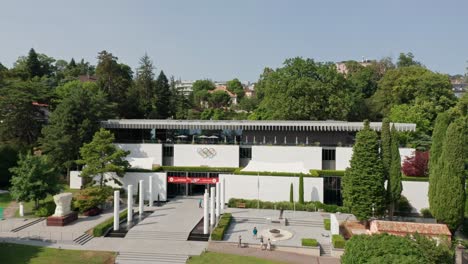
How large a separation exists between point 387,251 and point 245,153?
93.2 feet

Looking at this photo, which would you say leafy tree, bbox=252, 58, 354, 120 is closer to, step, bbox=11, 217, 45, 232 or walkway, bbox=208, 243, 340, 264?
walkway, bbox=208, 243, 340, 264

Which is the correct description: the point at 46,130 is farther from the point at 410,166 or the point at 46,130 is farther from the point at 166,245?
the point at 410,166

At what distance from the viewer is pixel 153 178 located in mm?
42719

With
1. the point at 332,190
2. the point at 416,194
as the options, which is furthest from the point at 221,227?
the point at 416,194

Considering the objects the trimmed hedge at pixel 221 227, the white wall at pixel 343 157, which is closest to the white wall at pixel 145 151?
the trimmed hedge at pixel 221 227

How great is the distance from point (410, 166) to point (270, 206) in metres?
15.2

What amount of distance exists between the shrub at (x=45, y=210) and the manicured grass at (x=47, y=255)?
23.3 ft

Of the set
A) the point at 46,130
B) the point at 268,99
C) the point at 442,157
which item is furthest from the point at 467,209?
the point at 46,130

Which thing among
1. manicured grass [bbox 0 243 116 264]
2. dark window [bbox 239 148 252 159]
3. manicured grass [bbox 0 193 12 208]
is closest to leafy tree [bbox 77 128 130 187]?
manicured grass [bbox 0 193 12 208]

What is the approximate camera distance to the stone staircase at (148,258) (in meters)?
26.2

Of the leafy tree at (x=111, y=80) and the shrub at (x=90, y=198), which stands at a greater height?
the leafy tree at (x=111, y=80)

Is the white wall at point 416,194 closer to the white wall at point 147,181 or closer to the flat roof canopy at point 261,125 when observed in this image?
the flat roof canopy at point 261,125

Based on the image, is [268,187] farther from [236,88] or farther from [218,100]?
[236,88]

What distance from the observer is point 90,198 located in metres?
Answer: 36.1
